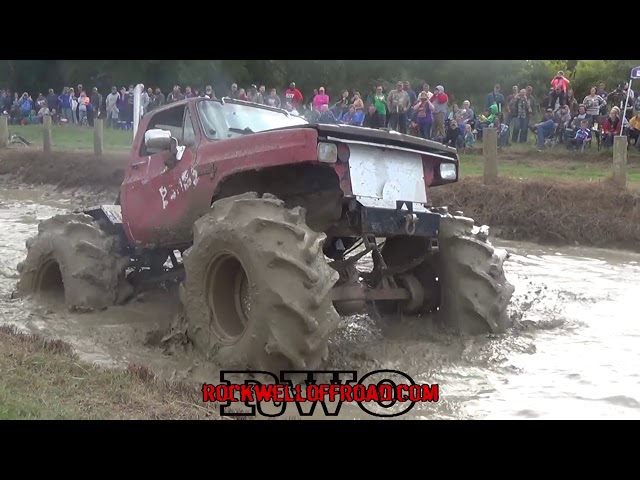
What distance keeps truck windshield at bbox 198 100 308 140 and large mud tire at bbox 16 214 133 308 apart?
6.10ft

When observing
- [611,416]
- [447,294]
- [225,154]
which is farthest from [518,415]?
[225,154]

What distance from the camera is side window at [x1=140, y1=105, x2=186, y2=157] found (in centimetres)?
732

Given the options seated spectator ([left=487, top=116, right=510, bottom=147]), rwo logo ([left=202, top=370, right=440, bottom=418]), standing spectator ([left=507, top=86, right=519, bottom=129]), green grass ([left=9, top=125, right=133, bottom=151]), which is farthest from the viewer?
green grass ([left=9, top=125, right=133, bottom=151])

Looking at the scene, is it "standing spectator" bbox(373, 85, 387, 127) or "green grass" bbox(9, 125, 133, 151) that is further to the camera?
"green grass" bbox(9, 125, 133, 151)

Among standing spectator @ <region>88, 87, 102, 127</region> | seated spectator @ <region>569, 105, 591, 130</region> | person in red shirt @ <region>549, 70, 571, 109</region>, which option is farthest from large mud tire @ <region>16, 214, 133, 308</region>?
standing spectator @ <region>88, 87, 102, 127</region>

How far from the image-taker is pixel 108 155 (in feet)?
68.0

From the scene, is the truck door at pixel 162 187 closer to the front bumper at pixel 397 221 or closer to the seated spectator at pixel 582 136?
the front bumper at pixel 397 221

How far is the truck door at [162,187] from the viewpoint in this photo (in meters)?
6.99

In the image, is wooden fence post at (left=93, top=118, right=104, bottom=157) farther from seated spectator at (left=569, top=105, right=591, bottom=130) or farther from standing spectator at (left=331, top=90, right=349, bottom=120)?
seated spectator at (left=569, top=105, right=591, bottom=130)

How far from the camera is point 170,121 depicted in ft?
24.8

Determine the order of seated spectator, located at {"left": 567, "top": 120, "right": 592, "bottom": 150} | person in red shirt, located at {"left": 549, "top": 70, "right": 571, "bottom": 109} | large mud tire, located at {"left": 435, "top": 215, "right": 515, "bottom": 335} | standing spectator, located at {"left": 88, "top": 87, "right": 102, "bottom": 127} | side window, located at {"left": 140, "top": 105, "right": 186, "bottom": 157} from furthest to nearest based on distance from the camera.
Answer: standing spectator, located at {"left": 88, "top": 87, "right": 102, "bottom": 127}, person in red shirt, located at {"left": 549, "top": 70, "right": 571, "bottom": 109}, seated spectator, located at {"left": 567, "top": 120, "right": 592, "bottom": 150}, side window, located at {"left": 140, "top": 105, "right": 186, "bottom": 157}, large mud tire, located at {"left": 435, "top": 215, "right": 515, "bottom": 335}

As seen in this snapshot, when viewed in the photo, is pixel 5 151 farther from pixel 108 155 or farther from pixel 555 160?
pixel 555 160

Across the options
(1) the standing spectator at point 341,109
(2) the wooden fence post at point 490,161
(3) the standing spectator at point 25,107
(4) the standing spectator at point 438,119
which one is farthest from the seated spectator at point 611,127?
(3) the standing spectator at point 25,107

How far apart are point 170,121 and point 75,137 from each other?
20780 millimetres
